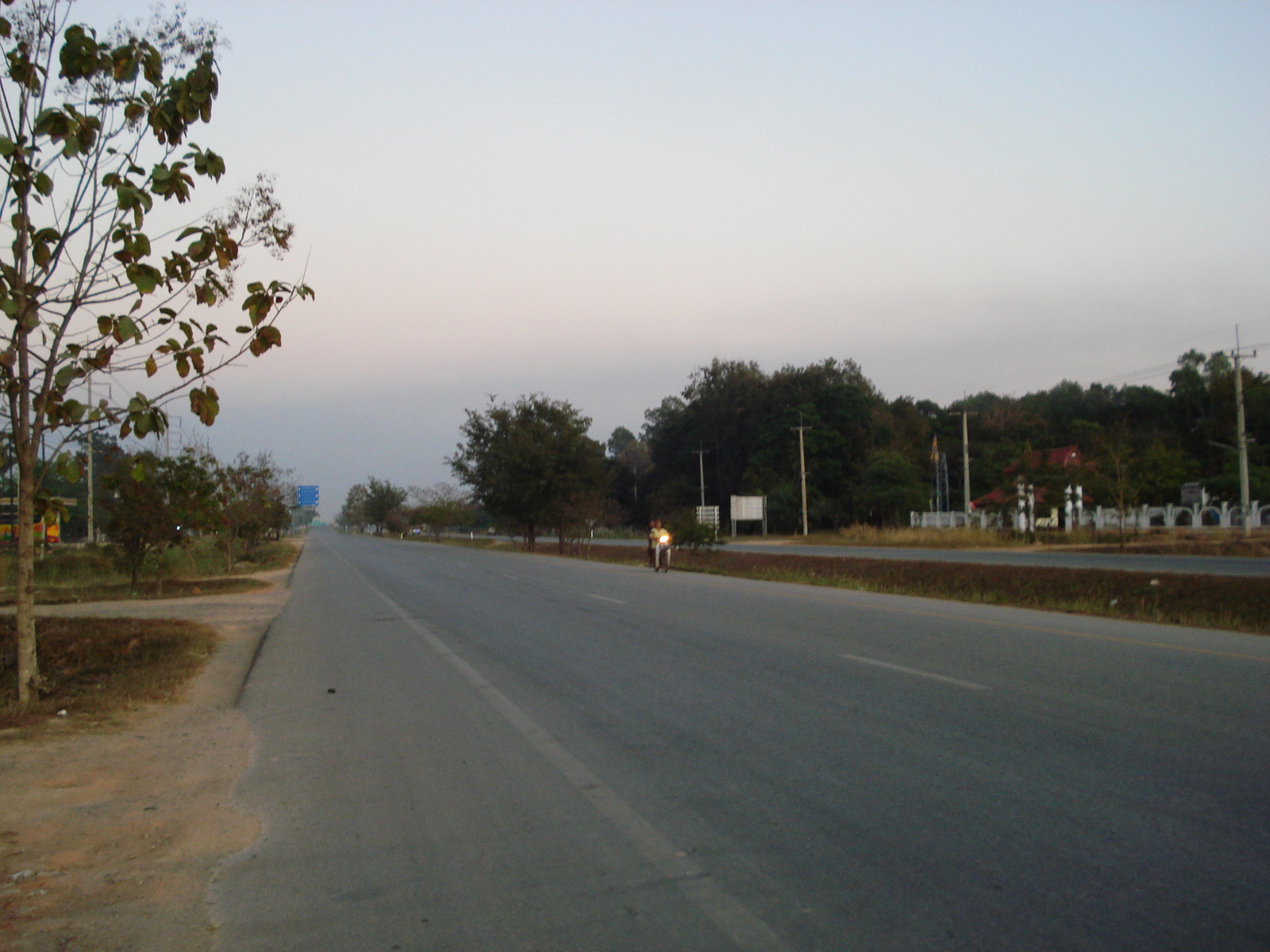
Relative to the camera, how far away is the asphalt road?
14.3 ft

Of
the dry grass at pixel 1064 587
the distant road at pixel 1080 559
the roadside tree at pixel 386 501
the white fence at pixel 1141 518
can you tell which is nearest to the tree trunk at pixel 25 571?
the dry grass at pixel 1064 587

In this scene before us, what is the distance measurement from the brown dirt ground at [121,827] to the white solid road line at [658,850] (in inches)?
83.4

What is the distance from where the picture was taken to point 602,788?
21.0 feet

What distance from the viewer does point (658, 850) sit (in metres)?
5.26

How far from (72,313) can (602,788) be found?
697 cm

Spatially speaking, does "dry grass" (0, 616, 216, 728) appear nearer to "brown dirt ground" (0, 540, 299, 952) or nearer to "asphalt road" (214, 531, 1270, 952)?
"brown dirt ground" (0, 540, 299, 952)

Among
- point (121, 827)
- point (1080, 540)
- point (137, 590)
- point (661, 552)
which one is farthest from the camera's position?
point (1080, 540)

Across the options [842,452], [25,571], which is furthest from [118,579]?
[842,452]

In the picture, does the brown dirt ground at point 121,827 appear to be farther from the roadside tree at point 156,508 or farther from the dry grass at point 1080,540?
the dry grass at point 1080,540

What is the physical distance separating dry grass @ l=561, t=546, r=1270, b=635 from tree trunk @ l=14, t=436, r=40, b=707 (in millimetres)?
15801

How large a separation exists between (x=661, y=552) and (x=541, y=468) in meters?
21.3

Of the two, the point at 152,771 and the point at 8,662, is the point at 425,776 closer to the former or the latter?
the point at 152,771

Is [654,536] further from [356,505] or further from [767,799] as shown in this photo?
[356,505]

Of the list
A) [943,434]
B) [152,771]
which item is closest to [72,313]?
[152,771]
